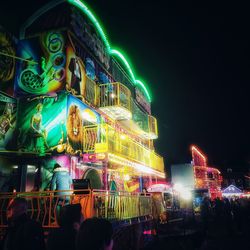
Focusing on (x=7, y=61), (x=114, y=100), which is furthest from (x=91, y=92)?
(x=7, y=61)

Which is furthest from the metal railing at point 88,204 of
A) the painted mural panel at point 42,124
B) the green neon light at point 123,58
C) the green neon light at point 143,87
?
the green neon light at point 143,87

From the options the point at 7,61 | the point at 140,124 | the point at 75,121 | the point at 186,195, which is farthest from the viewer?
the point at 186,195

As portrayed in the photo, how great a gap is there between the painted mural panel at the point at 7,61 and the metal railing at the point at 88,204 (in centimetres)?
507

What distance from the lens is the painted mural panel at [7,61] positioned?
11297 mm

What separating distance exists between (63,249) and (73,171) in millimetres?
7893

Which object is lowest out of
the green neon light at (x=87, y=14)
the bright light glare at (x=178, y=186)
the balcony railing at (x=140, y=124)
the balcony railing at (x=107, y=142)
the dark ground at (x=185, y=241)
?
the dark ground at (x=185, y=241)

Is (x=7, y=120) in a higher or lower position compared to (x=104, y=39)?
lower

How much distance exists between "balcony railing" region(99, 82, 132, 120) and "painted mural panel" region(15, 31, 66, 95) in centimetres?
344

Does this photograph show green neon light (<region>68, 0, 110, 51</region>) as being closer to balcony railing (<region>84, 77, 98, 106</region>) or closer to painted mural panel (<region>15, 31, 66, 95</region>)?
painted mural panel (<region>15, 31, 66, 95</region>)

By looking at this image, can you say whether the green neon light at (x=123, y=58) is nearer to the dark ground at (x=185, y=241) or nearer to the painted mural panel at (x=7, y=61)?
the painted mural panel at (x=7, y=61)

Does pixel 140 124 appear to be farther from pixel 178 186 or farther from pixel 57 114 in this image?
pixel 178 186

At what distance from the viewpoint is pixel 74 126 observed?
38.2ft

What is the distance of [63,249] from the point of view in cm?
347

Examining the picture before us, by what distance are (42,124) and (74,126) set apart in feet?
4.48
